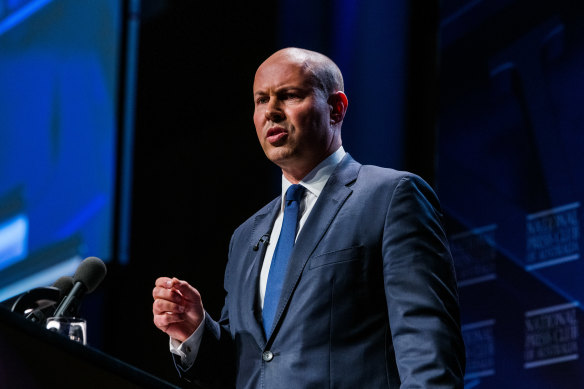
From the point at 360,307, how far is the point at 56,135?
224 centimetres

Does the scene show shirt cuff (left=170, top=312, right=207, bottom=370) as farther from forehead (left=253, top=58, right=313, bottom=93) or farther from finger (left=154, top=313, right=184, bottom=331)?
forehead (left=253, top=58, right=313, bottom=93)

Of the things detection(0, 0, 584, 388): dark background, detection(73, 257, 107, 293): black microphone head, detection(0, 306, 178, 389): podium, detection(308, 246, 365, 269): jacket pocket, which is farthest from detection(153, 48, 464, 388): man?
detection(0, 0, 584, 388): dark background

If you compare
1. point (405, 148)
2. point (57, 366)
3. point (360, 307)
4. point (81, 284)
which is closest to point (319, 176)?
point (360, 307)

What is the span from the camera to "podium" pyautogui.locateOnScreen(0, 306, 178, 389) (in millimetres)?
1089

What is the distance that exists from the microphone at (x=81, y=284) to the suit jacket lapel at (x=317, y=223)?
401 millimetres

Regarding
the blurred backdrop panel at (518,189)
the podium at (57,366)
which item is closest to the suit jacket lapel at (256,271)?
the podium at (57,366)

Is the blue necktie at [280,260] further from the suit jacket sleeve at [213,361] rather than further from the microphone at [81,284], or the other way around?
the microphone at [81,284]

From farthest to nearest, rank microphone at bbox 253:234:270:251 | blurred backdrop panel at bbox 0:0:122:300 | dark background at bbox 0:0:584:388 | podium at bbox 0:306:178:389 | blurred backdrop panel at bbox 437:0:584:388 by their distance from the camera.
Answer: dark background at bbox 0:0:584:388 < blurred backdrop panel at bbox 437:0:584:388 < blurred backdrop panel at bbox 0:0:122:300 < microphone at bbox 253:234:270:251 < podium at bbox 0:306:178:389

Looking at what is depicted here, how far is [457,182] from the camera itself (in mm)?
4109

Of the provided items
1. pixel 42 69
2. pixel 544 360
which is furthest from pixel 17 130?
pixel 544 360

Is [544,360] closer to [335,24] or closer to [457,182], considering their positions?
[457,182]

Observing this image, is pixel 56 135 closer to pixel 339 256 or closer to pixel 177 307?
pixel 177 307

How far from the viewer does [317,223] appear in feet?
6.15

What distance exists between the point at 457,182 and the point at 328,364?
256 cm
